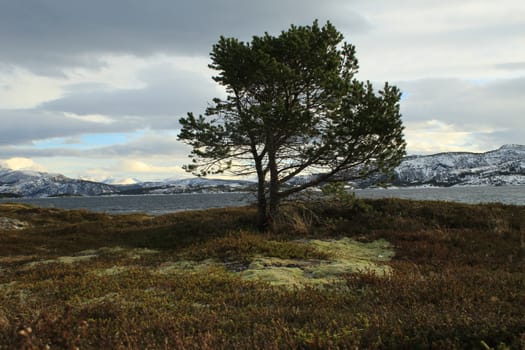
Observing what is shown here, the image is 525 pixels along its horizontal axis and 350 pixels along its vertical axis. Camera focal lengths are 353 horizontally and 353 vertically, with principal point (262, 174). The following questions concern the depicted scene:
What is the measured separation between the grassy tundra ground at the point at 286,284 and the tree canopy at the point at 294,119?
10.3 ft

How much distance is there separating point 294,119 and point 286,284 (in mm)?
9337

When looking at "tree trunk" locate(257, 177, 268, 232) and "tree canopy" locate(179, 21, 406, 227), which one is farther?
"tree trunk" locate(257, 177, 268, 232)

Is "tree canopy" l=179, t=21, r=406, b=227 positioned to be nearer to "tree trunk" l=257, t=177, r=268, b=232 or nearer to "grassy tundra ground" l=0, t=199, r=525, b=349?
"tree trunk" l=257, t=177, r=268, b=232

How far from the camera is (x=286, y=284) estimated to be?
875cm

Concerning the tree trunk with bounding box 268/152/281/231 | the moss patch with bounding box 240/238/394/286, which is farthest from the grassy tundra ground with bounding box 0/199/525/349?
the tree trunk with bounding box 268/152/281/231

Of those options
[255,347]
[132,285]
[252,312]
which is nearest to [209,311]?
[252,312]

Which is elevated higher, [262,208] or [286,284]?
[262,208]

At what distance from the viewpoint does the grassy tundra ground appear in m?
4.52

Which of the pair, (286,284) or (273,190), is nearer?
(286,284)

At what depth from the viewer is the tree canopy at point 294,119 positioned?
16484mm

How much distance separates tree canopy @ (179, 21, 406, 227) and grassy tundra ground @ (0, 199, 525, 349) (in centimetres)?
315

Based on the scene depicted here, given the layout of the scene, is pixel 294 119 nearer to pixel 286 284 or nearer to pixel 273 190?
pixel 273 190

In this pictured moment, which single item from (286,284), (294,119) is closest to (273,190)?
(294,119)

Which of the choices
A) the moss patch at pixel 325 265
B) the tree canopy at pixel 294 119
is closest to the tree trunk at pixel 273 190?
the tree canopy at pixel 294 119
